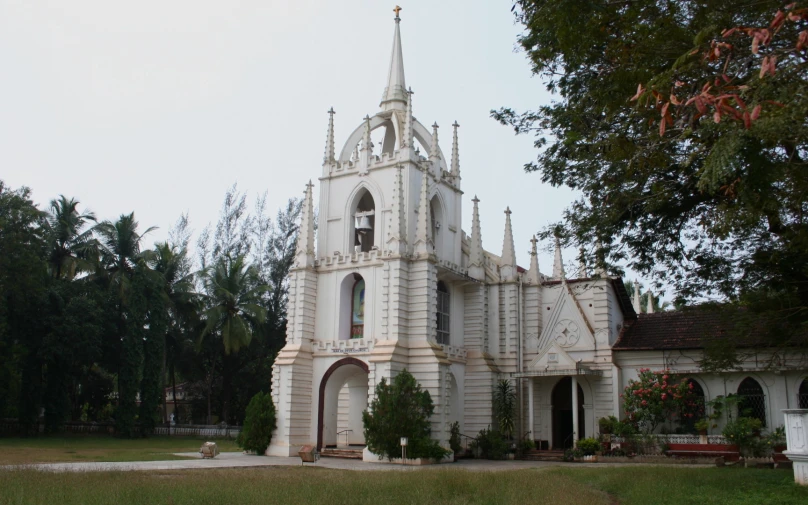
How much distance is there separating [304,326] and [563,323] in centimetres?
1089

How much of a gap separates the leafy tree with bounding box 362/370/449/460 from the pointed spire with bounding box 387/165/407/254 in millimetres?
4970

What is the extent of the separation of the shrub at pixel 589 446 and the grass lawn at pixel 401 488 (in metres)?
9.26

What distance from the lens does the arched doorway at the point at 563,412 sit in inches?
1225

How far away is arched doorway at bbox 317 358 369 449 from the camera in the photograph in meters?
29.2

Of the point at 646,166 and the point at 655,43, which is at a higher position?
the point at 655,43

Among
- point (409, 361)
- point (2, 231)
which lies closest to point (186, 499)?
point (409, 361)

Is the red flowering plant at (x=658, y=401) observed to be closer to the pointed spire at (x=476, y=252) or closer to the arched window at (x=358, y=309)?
the pointed spire at (x=476, y=252)

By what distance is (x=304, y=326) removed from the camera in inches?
1172

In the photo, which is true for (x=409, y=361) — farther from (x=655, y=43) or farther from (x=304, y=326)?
(x=655, y=43)

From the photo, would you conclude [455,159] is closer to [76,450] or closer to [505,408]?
[505,408]

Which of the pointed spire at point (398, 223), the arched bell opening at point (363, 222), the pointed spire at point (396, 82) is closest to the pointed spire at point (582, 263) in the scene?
the pointed spire at point (398, 223)

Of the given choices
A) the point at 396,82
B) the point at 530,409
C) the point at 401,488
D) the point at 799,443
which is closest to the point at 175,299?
the point at 396,82

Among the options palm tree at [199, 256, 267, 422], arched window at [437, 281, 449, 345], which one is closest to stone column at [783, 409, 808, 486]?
arched window at [437, 281, 449, 345]

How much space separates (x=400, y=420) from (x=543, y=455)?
22.2 ft
